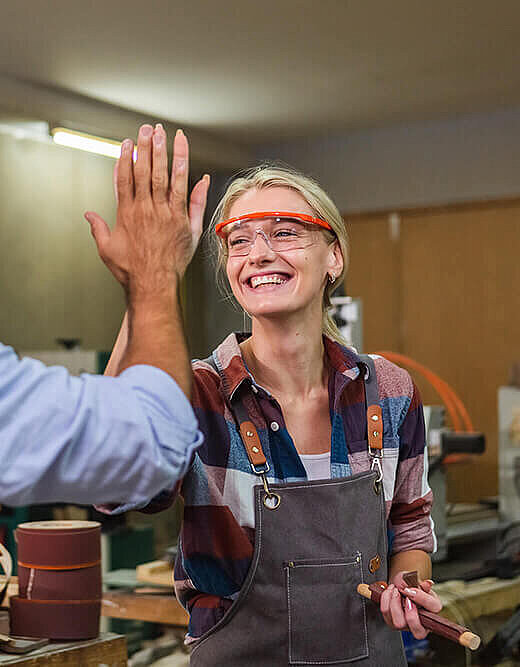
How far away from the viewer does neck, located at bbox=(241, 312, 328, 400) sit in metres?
1.68

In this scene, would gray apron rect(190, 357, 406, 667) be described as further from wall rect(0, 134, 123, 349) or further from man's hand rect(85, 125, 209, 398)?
wall rect(0, 134, 123, 349)

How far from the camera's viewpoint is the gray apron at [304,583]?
4.94ft

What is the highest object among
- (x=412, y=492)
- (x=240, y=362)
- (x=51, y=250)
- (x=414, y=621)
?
(x=51, y=250)

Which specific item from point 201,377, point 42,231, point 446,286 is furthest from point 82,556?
point 446,286

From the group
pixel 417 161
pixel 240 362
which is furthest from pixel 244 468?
pixel 417 161

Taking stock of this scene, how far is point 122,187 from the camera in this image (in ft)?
3.34

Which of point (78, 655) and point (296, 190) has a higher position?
point (296, 190)

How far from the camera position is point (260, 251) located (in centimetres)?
166

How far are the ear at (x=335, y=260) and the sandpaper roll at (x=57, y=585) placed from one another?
2.62 feet

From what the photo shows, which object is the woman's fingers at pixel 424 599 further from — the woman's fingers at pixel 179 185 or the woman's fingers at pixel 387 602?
the woman's fingers at pixel 179 185

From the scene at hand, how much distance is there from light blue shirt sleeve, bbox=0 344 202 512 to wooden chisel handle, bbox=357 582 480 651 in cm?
54

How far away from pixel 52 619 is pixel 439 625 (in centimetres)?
88

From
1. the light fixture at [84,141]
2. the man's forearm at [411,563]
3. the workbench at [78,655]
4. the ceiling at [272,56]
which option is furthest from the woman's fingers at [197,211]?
the light fixture at [84,141]

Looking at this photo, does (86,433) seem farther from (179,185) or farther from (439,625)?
(439,625)
